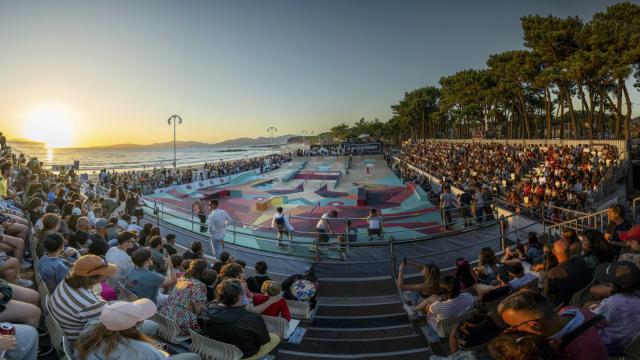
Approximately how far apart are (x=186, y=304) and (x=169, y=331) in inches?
15.8

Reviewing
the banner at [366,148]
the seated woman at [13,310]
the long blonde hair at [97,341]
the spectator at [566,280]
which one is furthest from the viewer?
the banner at [366,148]

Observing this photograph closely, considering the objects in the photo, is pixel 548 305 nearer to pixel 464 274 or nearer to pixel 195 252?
pixel 464 274

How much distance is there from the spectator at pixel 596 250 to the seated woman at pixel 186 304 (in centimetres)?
550

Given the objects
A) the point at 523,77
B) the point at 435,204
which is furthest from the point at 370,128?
the point at 435,204

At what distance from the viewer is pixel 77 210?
28.7 ft

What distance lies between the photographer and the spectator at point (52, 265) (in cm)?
448

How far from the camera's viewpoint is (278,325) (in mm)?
4328

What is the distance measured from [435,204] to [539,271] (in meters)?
15.3

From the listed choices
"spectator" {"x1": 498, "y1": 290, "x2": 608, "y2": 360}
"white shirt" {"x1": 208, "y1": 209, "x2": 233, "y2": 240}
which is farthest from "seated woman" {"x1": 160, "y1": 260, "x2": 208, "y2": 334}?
"white shirt" {"x1": 208, "y1": 209, "x2": 233, "y2": 240}

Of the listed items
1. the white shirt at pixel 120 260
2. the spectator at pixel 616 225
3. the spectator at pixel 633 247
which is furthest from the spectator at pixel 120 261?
the spectator at pixel 616 225

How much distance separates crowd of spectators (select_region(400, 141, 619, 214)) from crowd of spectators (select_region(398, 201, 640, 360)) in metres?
6.07

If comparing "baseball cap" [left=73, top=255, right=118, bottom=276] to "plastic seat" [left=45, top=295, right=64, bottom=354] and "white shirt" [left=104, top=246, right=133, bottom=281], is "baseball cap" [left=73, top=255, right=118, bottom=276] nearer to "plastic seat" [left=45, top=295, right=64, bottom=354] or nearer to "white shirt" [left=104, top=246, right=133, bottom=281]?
"plastic seat" [left=45, top=295, right=64, bottom=354]

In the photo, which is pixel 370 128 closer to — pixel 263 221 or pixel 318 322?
pixel 263 221

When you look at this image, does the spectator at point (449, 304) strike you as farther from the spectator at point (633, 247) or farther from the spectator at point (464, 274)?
the spectator at point (633, 247)
